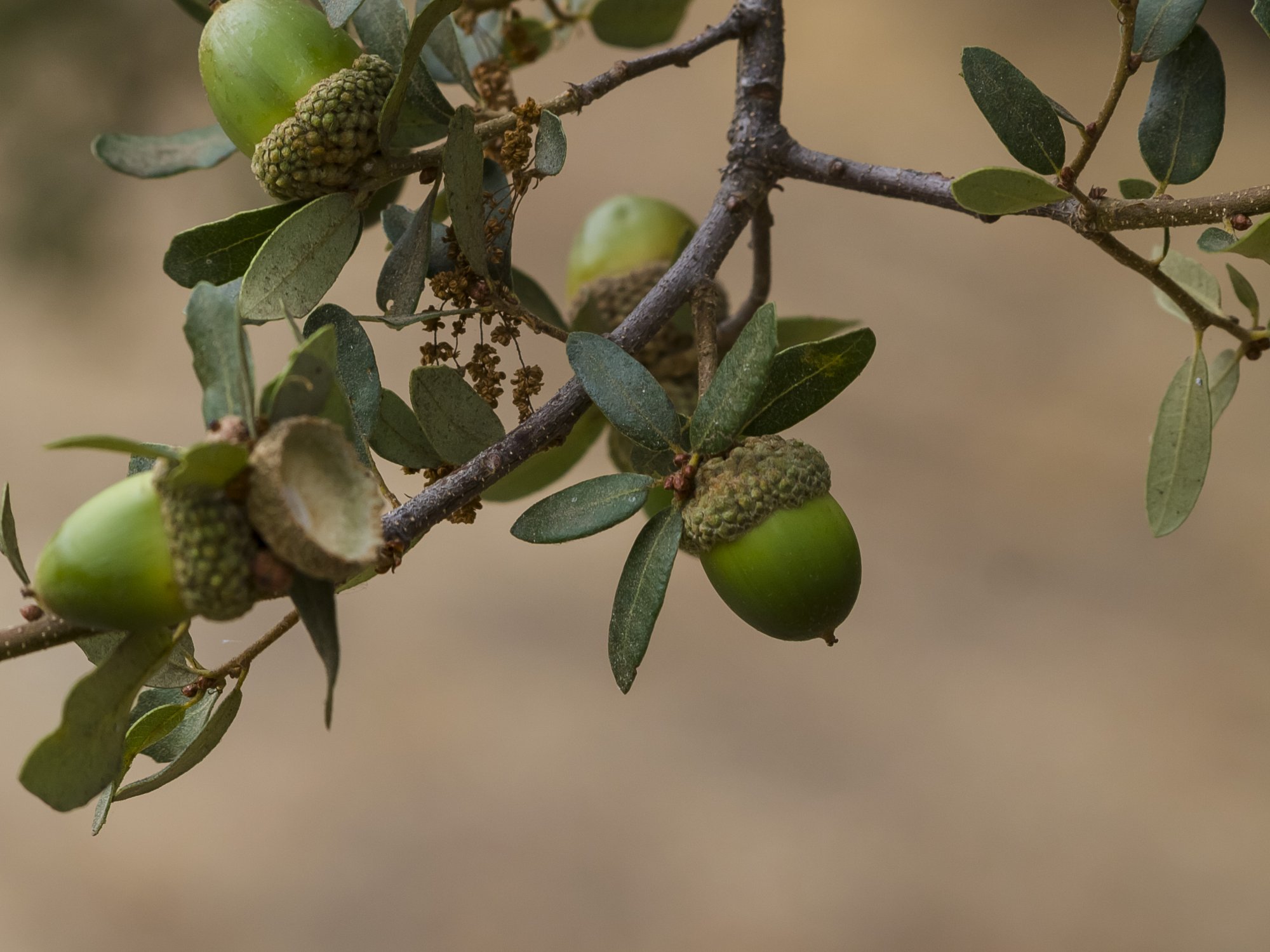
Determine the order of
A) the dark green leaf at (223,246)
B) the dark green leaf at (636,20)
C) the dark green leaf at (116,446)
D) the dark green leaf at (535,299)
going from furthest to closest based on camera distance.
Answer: the dark green leaf at (636,20)
the dark green leaf at (535,299)
the dark green leaf at (223,246)
the dark green leaf at (116,446)

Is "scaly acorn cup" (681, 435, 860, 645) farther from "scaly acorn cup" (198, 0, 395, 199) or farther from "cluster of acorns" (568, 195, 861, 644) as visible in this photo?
"scaly acorn cup" (198, 0, 395, 199)

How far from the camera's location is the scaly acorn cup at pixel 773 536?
1.95ft

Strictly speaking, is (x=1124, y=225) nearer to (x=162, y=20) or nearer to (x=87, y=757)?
(x=87, y=757)

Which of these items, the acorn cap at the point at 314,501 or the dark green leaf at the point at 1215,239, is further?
the dark green leaf at the point at 1215,239

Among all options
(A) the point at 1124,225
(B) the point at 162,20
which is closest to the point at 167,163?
(A) the point at 1124,225

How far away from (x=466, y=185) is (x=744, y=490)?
22 cm

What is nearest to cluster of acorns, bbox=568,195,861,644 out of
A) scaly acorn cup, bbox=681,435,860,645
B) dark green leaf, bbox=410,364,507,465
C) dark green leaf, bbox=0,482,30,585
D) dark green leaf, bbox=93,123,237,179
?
scaly acorn cup, bbox=681,435,860,645

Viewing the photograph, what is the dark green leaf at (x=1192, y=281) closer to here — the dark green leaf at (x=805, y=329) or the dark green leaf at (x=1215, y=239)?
the dark green leaf at (x=1215, y=239)

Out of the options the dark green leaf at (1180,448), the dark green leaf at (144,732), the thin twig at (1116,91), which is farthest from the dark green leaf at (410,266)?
the dark green leaf at (1180,448)

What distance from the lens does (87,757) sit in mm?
420

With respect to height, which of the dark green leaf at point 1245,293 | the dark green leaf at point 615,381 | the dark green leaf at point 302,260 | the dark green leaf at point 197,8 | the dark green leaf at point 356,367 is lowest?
the dark green leaf at point 1245,293

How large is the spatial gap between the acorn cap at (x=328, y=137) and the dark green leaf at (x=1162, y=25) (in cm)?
42

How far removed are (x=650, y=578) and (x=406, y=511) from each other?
0.45 ft

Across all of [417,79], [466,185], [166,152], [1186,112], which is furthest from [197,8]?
[1186,112]
